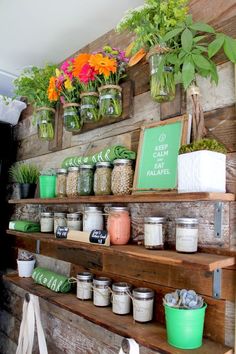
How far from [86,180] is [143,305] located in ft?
1.94

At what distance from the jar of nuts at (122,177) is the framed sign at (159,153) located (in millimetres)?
28

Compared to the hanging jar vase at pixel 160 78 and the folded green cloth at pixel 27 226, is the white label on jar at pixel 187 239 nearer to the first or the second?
the hanging jar vase at pixel 160 78

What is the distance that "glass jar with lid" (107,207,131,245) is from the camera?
49.6 inches

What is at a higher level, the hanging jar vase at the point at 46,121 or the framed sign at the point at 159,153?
the hanging jar vase at the point at 46,121

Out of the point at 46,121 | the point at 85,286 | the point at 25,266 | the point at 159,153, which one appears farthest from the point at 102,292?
the point at 46,121

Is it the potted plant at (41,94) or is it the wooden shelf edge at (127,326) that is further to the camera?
the potted plant at (41,94)

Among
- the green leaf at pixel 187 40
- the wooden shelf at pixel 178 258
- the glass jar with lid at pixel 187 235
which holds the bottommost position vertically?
the wooden shelf at pixel 178 258

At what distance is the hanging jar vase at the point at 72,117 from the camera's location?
5.30ft

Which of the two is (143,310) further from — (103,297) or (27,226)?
(27,226)

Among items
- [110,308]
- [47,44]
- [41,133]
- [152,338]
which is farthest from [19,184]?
[152,338]

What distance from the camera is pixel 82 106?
60.4 inches

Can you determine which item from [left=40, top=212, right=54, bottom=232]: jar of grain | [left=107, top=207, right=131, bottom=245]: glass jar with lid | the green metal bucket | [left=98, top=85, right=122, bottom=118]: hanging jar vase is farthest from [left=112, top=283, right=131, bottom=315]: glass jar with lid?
[left=98, top=85, right=122, bottom=118]: hanging jar vase

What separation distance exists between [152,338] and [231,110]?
83 cm

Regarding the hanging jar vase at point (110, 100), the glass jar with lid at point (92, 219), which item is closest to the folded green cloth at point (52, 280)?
the glass jar with lid at point (92, 219)
